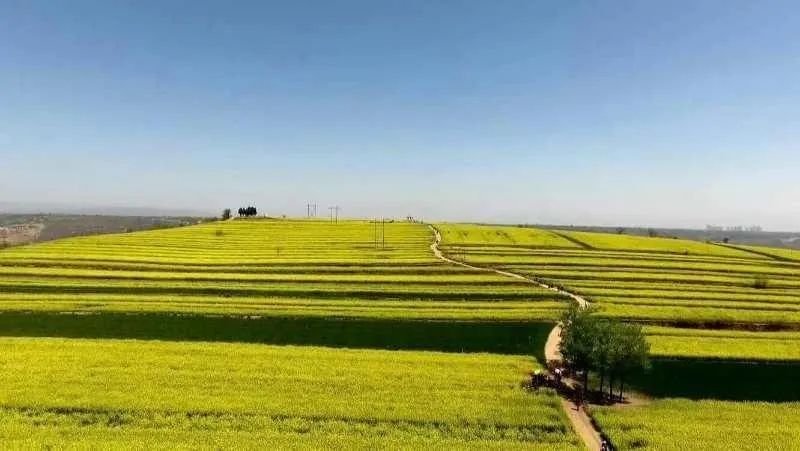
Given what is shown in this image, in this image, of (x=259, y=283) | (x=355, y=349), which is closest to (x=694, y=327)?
(x=355, y=349)

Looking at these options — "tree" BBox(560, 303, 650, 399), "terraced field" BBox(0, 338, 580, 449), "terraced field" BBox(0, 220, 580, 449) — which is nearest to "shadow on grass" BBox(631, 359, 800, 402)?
"tree" BBox(560, 303, 650, 399)

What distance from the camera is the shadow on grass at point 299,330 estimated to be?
4075 centimetres

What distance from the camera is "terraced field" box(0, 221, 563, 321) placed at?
50.3m

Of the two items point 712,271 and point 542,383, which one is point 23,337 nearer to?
point 542,383

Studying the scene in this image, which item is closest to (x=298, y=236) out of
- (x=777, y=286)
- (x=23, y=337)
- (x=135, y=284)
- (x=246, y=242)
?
(x=246, y=242)

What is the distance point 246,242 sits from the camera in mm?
108375

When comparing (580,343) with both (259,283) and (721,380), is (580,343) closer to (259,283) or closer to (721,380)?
(721,380)

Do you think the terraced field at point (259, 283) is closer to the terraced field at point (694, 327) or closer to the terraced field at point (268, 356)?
the terraced field at point (268, 356)

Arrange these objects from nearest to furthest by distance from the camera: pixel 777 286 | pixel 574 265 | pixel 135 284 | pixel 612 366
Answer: pixel 612 366, pixel 135 284, pixel 777 286, pixel 574 265

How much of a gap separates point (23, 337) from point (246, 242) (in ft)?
228

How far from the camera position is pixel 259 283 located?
208 feet

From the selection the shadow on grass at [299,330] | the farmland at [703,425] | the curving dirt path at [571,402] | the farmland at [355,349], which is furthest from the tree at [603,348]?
the shadow on grass at [299,330]

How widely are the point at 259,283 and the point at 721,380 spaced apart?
4971 cm

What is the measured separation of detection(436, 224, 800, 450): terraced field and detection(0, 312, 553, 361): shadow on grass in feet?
34.3
